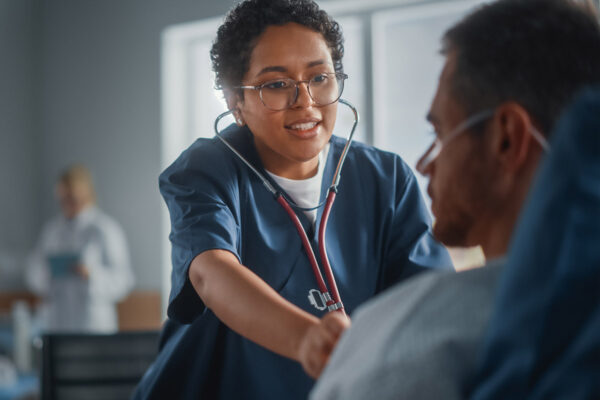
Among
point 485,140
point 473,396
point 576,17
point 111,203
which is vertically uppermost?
point 576,17

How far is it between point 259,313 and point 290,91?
0.43 metres

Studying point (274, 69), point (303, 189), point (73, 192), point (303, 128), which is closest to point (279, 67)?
point (274, 69)

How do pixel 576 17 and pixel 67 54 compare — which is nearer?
pixel 576 17

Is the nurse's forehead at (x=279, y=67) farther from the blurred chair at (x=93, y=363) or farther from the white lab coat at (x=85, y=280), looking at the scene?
the white lab coat at (x=85, y=280)

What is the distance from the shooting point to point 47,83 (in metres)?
5.15

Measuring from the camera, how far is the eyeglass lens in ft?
3.41

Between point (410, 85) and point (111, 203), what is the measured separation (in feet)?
8.05

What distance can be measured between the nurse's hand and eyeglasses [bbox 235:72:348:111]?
1.61 ft

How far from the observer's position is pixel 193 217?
93cm

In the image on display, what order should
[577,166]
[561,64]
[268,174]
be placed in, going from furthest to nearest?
1. [268,174]
2. [561,64]
3. [577,166]

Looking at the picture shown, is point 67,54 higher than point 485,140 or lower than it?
higher

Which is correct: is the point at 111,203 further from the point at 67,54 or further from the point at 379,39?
Result: the point at 379,39

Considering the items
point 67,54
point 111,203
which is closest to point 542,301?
point 111,203

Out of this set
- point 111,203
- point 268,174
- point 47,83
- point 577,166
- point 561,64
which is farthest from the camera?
point 47,83
